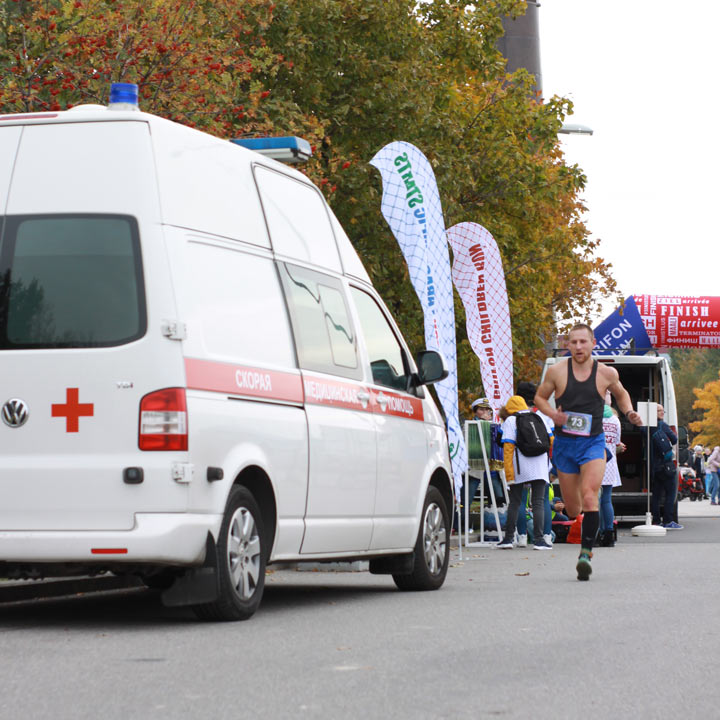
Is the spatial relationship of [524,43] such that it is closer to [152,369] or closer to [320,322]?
[320,322]

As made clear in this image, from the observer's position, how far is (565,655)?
750 centimetres

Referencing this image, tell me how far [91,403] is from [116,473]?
1.25ft

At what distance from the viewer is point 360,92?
26.6m

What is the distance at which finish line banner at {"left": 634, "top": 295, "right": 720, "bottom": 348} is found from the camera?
123 ft

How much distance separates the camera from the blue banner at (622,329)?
3481cm

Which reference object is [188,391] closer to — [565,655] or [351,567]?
[565,655]

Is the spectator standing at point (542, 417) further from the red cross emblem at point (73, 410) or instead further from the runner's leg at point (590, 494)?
the red cross emblem at point (73, 410)

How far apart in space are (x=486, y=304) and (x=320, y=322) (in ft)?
33.7

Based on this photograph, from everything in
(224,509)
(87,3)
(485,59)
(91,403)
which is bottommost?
Result: (224,509)

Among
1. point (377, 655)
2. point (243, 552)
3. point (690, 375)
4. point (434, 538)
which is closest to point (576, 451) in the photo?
point (434, 538)

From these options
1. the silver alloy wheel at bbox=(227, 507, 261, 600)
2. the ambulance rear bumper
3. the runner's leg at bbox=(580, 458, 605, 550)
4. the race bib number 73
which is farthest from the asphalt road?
the race bib number 73

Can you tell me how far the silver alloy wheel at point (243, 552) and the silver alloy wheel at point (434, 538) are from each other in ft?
8.92

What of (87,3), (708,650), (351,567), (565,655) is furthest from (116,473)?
(87,3)

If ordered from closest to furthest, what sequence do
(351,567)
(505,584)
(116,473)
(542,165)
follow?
(116,473) < (505,584) < (351,567) < (542,165)
